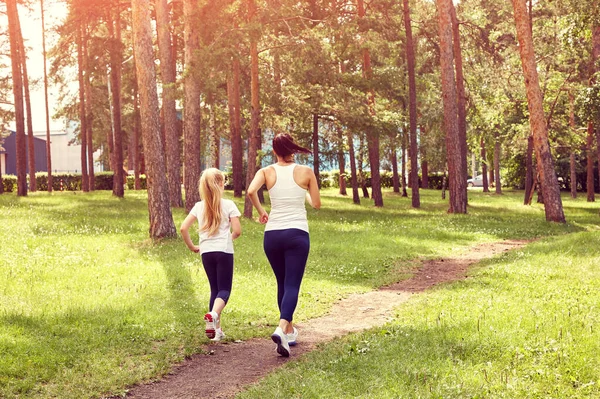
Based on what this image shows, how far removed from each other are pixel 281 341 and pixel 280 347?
154 millimetres

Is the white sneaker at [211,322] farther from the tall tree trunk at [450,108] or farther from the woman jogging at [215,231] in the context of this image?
the tall tree trunk at [450,108]

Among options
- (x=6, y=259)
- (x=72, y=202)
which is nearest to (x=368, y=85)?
(x=72, y=202)

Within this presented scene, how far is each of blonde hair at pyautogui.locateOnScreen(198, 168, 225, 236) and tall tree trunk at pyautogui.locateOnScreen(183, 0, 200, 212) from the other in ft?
50.6

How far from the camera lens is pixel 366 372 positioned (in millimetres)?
6656

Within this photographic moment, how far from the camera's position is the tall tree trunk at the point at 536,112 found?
2370 centimetres

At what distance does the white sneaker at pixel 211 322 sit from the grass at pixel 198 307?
0.32 metres

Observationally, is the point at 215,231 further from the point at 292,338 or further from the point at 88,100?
the point at 88,100

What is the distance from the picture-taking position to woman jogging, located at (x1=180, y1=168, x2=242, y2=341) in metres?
7.96

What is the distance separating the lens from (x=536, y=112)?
79.0 feet

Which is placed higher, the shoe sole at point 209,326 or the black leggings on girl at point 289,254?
the black leggings on girl at point 289,254

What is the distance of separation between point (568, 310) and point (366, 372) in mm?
3660

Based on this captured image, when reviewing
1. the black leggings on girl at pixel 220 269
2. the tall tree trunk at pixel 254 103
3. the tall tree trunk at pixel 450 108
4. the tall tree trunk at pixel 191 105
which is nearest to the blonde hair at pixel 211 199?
the black leggings on girl at pixel 220 269

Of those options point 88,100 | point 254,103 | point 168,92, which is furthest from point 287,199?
point 88,100

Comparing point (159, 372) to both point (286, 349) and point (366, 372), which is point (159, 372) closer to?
point (286, 349)
